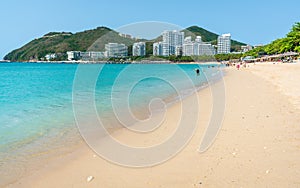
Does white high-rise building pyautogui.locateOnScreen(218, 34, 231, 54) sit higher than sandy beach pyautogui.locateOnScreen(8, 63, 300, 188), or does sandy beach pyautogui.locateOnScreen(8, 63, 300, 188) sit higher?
white high-rise building pyautogui.locateOnScreen(218, 34, 231, 54)

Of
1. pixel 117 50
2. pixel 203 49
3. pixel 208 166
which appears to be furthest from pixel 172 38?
pixel 203 49

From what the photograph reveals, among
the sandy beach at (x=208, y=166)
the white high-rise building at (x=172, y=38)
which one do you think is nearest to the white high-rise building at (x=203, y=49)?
the white high-rise building at (x=172, y=38)

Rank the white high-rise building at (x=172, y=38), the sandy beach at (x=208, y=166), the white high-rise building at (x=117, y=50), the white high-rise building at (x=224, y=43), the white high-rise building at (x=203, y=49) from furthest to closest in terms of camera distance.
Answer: the white high-rise building at (x=224, y=43), the white high-rise building at (x=203, y=49), the white high-rise building at (x=117, y=50), the white high-rise building at (x=172, y=38), the sandy beach at (x=208, y=166)

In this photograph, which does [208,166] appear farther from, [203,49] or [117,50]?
[203,49]

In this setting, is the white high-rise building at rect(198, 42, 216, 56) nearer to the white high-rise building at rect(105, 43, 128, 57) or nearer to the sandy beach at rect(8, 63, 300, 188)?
the white high-rise building at rect(105, 43, 128, 57)

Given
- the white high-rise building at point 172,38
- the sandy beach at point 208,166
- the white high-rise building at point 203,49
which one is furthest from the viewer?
the white high-rise building at point 203,49

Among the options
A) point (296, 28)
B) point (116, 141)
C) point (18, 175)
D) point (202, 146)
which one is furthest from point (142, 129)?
point (296, 28)

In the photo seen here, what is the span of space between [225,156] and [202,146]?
0.65 metres

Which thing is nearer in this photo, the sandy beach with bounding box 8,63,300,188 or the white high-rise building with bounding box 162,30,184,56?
the sandy beach with bounding box 8,63,300,188

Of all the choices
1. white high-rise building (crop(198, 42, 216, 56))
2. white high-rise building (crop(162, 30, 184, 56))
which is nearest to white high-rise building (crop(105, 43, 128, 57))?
white high-rise building (crop(162, 30, 184, 56))

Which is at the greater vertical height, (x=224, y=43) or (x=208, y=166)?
(x=224, y=43)

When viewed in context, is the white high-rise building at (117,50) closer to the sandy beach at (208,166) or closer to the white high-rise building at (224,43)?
the sandy beach at (208,166)

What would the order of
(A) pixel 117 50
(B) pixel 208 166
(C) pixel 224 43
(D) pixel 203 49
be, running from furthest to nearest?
(C) pixel 224 43, (D) pixel 203 49, (A) pixel 117 50, (B) pixel 208 166

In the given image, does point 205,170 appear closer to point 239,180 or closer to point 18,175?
point 239,180
